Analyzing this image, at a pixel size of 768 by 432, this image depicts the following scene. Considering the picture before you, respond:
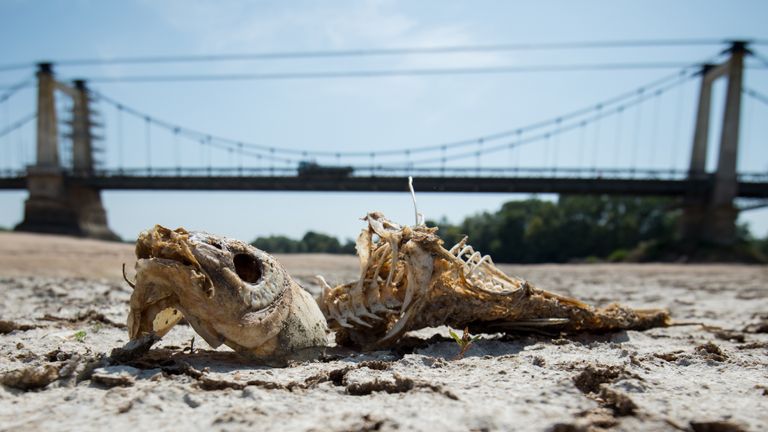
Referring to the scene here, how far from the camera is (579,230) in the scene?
3719 cm

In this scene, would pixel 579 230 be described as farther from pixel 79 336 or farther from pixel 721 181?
pixel 79 336

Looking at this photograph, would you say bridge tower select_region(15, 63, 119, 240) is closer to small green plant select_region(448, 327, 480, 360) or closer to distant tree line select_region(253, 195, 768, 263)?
distant tree line select_region(253, 195, 768, 263)

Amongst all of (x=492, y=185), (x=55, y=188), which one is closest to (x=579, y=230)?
(x=492, y=185)

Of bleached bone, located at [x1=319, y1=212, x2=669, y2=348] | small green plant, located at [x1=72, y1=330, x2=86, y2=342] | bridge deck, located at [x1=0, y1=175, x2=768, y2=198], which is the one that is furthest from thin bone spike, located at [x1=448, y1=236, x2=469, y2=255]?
bridge deck, located at [x1=0, y1=175, x2=768, y2=198]

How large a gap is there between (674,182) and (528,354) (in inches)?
1019

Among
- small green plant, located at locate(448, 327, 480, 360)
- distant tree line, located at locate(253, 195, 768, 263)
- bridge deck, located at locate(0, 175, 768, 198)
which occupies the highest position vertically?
bridge deck, located at locate(0, 175, 768, 198)

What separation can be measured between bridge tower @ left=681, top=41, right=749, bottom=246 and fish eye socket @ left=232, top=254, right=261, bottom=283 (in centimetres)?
2608

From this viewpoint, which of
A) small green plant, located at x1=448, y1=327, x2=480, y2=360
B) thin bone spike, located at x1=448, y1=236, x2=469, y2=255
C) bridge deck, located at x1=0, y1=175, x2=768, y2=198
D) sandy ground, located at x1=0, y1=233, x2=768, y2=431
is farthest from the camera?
bridge deck, located at x1=0, y1=175, x2=768, y2=198

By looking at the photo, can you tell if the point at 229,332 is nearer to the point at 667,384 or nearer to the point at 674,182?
the point at 667,384

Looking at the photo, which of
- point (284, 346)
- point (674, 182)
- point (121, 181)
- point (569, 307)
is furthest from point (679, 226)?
point (121, 181)

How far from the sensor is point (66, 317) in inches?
150

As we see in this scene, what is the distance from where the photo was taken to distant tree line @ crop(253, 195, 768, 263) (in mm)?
27406

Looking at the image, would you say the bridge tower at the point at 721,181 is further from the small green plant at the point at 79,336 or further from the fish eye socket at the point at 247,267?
the small green plant at the point at 79,336

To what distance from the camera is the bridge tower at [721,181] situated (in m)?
24.1
